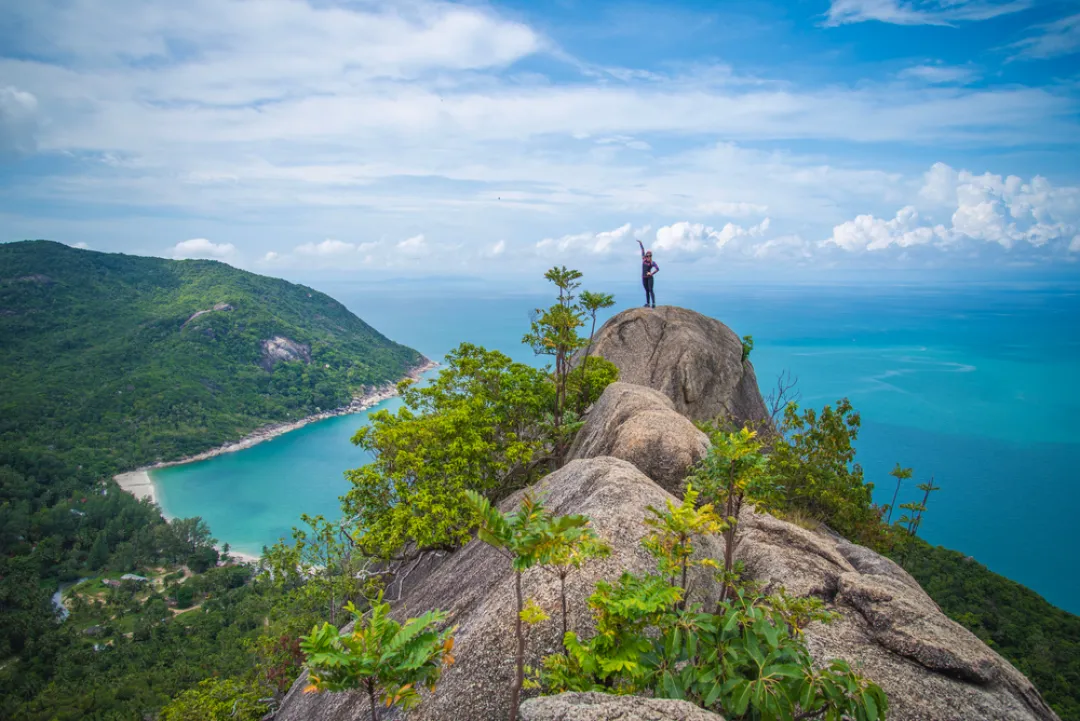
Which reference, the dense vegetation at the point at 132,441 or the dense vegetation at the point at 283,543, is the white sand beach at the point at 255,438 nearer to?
the dense vegetation at the point at 132,441

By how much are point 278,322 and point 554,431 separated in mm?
160333

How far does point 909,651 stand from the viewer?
716 centimetres

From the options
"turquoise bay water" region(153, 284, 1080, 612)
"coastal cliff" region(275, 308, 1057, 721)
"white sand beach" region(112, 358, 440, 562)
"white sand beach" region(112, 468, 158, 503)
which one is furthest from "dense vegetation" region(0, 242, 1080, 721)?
"turquoise bay water" region(153, 284, 1080, 612)

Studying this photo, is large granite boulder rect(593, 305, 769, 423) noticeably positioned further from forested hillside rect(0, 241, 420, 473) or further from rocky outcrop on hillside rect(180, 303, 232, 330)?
rocky outcrop on hillside rect(180, 303, 232, 330)

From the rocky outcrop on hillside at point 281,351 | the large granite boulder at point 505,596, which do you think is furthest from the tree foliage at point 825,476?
the rocky outcrop on hillside at point 281,351

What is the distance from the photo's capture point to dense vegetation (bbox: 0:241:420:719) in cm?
4453

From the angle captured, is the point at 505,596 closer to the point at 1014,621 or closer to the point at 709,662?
the point at 709,662

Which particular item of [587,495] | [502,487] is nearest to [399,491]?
[502,487]

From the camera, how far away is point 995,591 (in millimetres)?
37938

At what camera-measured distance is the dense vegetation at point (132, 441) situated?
44.5 meters

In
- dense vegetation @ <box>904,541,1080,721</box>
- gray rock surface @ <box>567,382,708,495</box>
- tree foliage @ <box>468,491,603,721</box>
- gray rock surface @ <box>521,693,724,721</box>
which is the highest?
tree foliage @ <box>468,491,603,721</box>

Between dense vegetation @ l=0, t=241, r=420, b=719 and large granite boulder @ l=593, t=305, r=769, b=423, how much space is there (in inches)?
668

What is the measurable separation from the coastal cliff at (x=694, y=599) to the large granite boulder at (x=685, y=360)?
11803 mm

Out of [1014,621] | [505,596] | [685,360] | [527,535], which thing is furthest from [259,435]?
[527,535]
